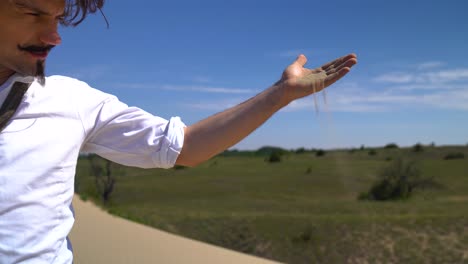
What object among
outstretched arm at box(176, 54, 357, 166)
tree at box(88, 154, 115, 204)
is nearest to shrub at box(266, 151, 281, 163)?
tree at box(88, 154, 115, 204)

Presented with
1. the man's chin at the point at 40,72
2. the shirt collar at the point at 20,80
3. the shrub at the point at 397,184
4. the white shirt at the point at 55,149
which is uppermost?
the man's chin at the point at 40,72

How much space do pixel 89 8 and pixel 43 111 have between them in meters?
0.40

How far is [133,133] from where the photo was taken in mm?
2000

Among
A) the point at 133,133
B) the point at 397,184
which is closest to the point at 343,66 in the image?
the point at 133,133

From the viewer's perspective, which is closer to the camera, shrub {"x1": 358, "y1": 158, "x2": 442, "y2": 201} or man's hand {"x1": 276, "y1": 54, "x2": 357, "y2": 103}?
man's hand {"x1": 276, "y1": 54, "x2": 357, "y2": 103}

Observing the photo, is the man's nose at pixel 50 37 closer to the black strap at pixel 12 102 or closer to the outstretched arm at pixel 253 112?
the black strap at pixel 12 102

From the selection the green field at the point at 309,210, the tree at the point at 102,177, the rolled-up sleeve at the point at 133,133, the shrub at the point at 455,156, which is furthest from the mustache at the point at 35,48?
the shrub at the point at 455,156

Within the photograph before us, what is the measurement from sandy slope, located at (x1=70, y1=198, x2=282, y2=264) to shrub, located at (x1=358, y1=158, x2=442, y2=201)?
60.7ft

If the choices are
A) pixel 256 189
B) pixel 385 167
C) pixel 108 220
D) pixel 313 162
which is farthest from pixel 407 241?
pixel 313 162

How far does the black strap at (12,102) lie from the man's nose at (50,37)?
5.6 inches

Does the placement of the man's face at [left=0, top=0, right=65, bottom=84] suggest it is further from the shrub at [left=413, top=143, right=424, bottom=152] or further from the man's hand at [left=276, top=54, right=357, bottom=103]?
the shrub at [left=413, top=143, right=424, bottom=152]

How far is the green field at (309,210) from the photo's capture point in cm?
2089

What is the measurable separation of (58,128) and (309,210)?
89.6 feet

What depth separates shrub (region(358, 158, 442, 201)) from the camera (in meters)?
32.5
